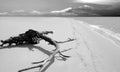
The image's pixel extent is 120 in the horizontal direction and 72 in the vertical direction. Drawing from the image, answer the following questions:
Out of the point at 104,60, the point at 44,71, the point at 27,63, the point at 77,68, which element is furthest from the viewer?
the point at 104,60

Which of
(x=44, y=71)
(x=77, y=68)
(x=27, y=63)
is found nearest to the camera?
(x=44, y=71)

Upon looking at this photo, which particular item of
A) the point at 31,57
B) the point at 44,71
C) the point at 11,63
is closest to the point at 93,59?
the point at 44,71

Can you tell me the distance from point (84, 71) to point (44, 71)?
877mm

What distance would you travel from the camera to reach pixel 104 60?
3.57m

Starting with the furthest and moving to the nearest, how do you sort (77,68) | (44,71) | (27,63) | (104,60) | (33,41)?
1. (33,41)
2. (104,60)
3. (27,63)
4. (77,68)
5. (44,71)

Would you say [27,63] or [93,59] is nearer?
[27,63]

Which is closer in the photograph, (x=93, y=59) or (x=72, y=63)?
(x=72, y=63)

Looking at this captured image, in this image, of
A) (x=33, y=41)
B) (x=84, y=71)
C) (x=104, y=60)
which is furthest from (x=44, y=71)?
(x=33, y=41)

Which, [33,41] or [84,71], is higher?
[33,41]

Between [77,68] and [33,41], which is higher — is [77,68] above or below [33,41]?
below

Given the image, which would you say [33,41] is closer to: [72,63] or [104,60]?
[72,63]

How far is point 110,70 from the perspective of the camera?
116 inches

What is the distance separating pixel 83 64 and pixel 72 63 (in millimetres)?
283

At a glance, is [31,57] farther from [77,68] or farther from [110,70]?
[110,70]
